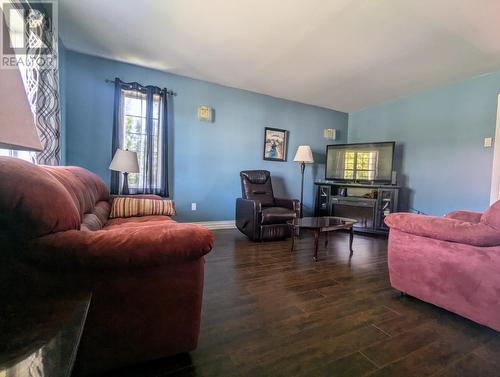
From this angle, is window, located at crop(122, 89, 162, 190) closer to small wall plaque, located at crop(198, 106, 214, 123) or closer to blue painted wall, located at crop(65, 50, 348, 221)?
blue painted wall, located at crop(65, 50, 348, 221)

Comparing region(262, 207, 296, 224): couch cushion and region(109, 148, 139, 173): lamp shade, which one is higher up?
region(109, 148, 139, 173): lamp shade

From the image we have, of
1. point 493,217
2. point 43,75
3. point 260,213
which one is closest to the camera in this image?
point 493,217

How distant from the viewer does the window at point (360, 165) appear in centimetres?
420

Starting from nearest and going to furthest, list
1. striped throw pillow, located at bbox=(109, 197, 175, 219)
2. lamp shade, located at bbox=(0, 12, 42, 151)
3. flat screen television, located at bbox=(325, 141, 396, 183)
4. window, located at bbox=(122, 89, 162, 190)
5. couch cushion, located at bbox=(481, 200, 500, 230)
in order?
lamp shade, located at bbox=(0, 12, 42, 151)
couch cushion, located at bbox=(481, 200, 500, 230)
striped throw pillow, located at bbox=(109, 197, 175, 219)
window, located at bbox=(122, 89, 162, 190)
flat screen television, located at bbox=(325, 141, 396, 183)

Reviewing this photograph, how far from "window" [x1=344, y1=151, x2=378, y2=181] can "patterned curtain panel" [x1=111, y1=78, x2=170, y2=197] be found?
319 cm

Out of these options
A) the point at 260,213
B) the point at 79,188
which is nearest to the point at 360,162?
the point at 260,213

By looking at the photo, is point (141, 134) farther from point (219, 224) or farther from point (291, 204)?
point (291, 204)

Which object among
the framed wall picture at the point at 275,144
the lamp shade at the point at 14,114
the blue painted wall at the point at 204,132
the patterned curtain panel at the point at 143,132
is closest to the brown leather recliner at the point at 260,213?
the blue painted wall at the point at 204,132

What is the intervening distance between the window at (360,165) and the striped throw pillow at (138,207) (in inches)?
130

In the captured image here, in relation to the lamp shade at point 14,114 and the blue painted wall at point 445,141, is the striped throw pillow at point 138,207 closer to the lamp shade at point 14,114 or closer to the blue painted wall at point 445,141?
the lamp shade at point 14,114

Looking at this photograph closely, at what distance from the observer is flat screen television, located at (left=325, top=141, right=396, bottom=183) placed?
4051 mm

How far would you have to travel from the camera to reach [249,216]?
330cm

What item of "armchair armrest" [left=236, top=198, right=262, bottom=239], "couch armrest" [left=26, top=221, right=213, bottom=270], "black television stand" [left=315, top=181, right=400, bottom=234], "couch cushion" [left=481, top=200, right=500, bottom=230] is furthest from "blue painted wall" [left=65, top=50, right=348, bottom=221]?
"couch cushion" [left=481, top=200, right=500, bottom=230]

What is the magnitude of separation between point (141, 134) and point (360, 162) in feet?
12.0
